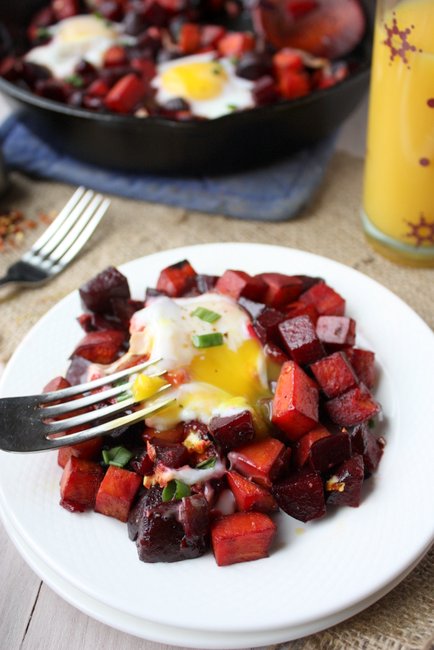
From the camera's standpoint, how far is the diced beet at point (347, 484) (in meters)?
1.73

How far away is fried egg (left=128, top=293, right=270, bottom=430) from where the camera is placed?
6.04 feet

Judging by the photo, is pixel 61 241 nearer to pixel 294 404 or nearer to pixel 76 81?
pixel 76 81

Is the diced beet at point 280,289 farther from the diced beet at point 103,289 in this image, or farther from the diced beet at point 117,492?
the diced beet at point 117,492

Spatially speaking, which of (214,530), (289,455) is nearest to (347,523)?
(289,455)

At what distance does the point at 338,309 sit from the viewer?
2.18 meters

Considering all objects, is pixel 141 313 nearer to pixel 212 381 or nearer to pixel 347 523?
pixel 212 381

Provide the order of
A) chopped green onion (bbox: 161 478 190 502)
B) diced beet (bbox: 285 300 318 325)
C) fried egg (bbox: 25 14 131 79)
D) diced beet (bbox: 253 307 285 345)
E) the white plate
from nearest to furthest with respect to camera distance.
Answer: the white plate
chopped green onion (bbox: 161 478 190 502)
diced beet (bbox: 253 307 285 345)
diced beet (bbox: 285 300 318 325)
fried egg (bbox: 25 14 131 79)

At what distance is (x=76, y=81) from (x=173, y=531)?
8.04 feet

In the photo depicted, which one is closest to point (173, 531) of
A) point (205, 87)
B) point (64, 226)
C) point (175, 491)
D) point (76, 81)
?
point (175, 491)

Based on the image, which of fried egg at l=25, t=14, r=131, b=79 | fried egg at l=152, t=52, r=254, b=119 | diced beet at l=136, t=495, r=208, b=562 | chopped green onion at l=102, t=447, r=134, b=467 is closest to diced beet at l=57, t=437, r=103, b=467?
chopped green onion at l=102, t=447, r=134, b=467

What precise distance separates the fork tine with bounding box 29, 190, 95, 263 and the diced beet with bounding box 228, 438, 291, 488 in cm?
150

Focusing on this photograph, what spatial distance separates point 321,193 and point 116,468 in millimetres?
1924

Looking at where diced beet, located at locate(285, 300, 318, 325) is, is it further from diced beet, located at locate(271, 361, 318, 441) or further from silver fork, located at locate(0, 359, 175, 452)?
silver fork, located at locate(0, 359, 175, 452)

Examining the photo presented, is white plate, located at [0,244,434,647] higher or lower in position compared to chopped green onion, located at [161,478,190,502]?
lower
